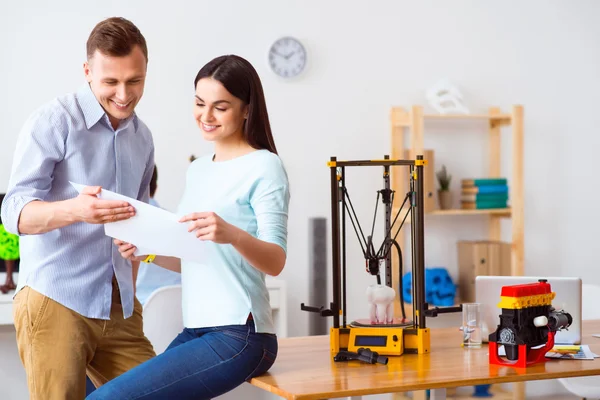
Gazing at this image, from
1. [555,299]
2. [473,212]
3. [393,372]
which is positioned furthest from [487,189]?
[393,372]

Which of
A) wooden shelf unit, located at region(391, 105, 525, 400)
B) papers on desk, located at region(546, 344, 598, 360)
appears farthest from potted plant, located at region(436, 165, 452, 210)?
papers on desk, located at region(546, 344, 598, 360)

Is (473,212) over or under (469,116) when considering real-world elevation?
under

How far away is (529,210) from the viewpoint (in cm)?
519

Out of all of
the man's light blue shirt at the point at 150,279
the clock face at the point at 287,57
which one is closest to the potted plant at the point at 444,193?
the clock face at the point at 287,57

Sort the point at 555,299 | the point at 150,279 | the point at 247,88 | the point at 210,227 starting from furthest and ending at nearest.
Result: the point at 150,279 → the point at 555,299 → the point at 247,88 → the point at 210,227

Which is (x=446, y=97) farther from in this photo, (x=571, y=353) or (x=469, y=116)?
(x=571, y=353)

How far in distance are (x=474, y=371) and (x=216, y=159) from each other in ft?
2.81

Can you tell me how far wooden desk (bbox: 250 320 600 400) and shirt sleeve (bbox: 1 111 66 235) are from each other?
69cm

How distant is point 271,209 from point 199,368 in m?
0.40

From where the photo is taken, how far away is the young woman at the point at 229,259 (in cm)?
185

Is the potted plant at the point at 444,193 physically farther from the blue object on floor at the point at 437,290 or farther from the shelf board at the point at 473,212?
the blue object on floor at the point at 437,290

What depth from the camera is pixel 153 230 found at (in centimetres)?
180

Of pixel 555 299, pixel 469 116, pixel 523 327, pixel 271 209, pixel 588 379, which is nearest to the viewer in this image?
pixel 271 209

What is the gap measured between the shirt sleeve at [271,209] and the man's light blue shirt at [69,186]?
0.40m
